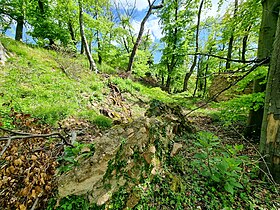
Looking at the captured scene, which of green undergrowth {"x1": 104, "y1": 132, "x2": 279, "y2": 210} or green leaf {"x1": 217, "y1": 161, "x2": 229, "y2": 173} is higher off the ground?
green leaf {"x1": 217, "y1": 161, "x2": 229, "y2": 173}

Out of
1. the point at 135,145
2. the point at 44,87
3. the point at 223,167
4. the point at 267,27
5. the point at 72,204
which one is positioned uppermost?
the point at 267,27

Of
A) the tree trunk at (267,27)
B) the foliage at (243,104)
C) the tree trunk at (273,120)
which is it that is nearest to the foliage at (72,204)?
the tree trunk at (273,120)

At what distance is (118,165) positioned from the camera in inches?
64.5

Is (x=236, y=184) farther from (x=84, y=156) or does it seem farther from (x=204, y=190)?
(x=84, y=156)

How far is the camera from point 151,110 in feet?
12.3

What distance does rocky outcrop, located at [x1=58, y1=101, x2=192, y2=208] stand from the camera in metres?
1.50

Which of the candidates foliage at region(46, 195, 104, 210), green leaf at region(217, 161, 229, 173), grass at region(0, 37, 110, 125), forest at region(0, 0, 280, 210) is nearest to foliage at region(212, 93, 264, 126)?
forest at region(0, 0, 280, 210)

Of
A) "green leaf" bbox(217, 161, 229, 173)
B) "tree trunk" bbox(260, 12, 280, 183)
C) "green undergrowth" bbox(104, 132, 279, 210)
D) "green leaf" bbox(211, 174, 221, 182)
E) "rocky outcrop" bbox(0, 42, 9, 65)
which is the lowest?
"green undergrowth" bbox(104, 132, 279, 210)

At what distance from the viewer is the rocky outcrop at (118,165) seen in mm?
1498

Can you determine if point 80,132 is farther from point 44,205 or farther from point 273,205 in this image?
point 273,205

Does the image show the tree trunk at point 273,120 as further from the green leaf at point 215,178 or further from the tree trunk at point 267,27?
the tree trunk at point 267,27

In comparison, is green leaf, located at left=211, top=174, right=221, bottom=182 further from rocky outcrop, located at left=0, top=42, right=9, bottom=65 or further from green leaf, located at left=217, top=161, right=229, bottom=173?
rocky outcrop, located at left=0, top=42, right=9, bottom=65

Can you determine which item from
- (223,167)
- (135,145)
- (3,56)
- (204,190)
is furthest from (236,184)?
(3,56)

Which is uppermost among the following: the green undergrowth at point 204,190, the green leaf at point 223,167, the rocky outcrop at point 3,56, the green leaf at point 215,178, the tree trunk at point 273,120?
the rocky outcrop at point 3,56
